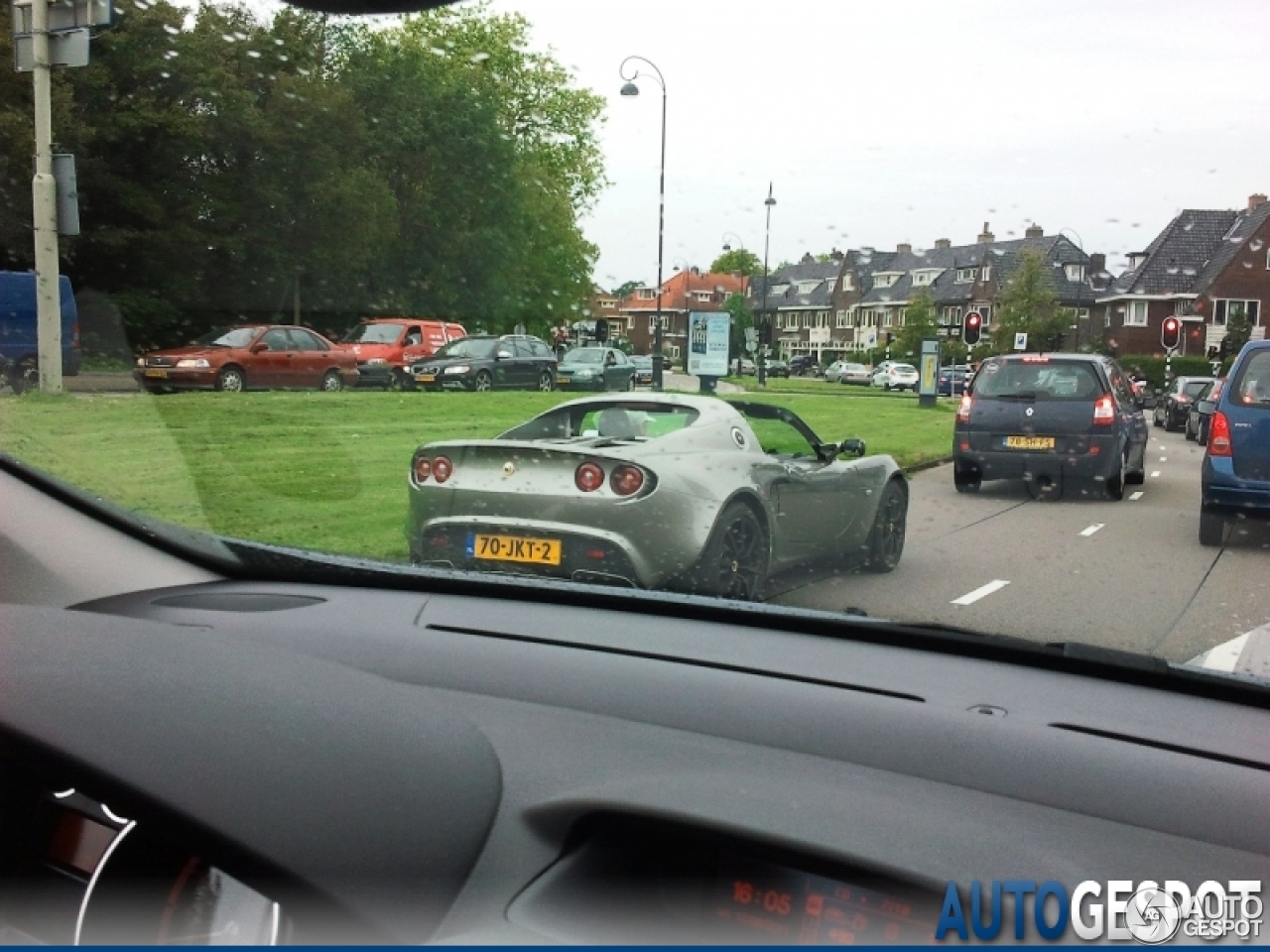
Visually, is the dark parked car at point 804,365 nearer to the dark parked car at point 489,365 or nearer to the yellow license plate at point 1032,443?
the yellow license plate at point 1032,443

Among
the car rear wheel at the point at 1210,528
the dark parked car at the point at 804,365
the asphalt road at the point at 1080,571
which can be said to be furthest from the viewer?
the dark parked car at the point at 804,365

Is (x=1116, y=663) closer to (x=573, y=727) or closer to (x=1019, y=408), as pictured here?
(x=573, y=727)

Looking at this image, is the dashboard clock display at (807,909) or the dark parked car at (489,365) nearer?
the dashboard clock display at (807,909)

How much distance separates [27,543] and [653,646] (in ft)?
6.00

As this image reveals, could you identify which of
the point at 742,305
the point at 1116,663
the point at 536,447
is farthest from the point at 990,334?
the point at 1116,663

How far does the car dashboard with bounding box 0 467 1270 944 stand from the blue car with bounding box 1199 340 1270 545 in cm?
148

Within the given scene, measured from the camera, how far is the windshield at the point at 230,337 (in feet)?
16.2

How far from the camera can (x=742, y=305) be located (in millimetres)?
4887

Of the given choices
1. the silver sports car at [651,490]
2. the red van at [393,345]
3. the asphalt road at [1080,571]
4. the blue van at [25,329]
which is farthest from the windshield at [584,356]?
the blue van at [25,329]

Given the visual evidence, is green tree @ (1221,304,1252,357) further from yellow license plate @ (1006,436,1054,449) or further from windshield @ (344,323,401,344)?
windshield @ (344,323,401,344)

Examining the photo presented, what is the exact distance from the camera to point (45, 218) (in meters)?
3.84

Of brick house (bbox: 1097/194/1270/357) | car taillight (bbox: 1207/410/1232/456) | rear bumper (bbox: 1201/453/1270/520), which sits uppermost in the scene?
brick house (bbox: 1097/194/1270/357)

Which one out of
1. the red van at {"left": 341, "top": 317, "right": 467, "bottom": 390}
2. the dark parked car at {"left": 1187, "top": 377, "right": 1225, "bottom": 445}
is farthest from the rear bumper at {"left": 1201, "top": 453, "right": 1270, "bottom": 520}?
the red van at {"left": 341, "top": 317, "right": 467, "bottom": 390}

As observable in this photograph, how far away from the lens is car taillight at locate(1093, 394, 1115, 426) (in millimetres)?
4285
